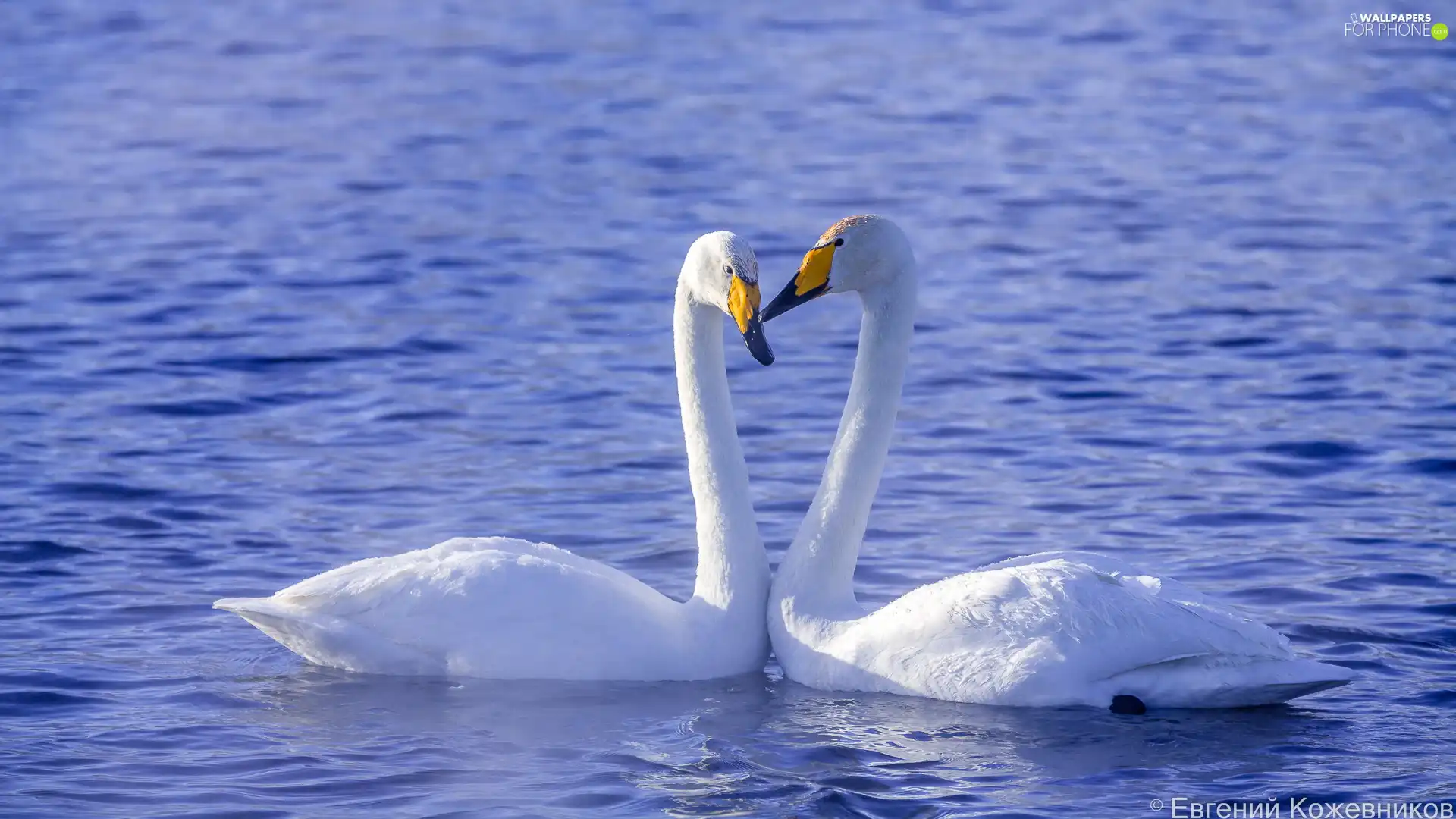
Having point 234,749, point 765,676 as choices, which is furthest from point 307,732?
point 765,676

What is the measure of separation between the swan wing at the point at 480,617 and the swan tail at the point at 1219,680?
2.09 metres

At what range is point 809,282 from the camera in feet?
33.0

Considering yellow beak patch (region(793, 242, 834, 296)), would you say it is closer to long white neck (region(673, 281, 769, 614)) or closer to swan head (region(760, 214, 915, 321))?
swan head (region(760, 214, 915, 321))

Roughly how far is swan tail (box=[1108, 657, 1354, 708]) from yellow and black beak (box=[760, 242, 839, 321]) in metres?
2.28

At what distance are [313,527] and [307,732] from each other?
304 centimetres

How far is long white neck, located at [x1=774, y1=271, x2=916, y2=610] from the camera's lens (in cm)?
1006

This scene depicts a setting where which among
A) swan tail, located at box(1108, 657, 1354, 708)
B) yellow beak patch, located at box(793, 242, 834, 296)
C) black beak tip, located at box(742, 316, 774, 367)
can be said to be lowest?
swan tail, located at box(1108, 657, 1354, 708)

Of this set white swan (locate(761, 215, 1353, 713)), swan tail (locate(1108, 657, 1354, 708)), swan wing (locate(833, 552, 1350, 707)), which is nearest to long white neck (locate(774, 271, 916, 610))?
white swan (locate(761, 215, 1353, 713))

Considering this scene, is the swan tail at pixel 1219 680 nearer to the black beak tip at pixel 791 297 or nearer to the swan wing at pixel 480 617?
the swan wing at pixel 480 617

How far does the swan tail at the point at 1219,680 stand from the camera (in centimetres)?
903

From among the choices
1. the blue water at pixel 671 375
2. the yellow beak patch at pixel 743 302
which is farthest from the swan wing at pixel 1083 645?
the yellow beak patch at pixel 743 302

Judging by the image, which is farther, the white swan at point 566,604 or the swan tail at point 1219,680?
the white swan at point 566,604

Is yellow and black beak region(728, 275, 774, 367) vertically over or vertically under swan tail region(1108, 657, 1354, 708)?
over

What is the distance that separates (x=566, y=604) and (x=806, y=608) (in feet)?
3.75
